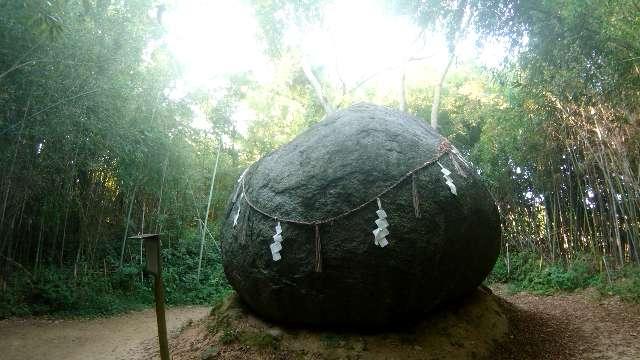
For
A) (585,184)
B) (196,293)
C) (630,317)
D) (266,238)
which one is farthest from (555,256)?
(196,293)

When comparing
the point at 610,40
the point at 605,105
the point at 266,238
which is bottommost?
the point at 266,238

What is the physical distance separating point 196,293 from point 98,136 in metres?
3.58

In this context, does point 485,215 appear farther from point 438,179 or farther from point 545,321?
point 545,321

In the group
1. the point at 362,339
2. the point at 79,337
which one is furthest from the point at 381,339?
the point at 79,337

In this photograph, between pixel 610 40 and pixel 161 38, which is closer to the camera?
pixel 610 40

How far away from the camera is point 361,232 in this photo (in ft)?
10.3

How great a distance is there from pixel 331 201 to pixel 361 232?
1.12ft

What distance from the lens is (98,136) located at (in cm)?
619

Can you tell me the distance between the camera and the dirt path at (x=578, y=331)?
351 cm

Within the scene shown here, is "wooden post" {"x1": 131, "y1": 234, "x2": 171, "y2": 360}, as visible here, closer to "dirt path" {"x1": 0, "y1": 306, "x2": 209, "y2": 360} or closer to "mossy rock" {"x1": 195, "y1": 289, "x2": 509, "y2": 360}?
"mossy rock" {"x1": 195, "y1": 289, "x2": 509, "y2": 360}

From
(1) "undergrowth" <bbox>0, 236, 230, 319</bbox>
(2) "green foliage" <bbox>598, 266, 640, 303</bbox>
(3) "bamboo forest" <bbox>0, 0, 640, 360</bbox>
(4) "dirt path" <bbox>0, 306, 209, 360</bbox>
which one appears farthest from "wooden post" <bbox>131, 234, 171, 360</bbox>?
(2) "green foliage" <bbox>598, 266, 640, 303</bbox>

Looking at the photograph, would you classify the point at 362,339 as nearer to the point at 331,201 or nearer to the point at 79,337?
the point at 331,201

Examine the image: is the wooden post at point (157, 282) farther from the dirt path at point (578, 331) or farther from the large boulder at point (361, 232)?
the dirt path at point (578, 331)

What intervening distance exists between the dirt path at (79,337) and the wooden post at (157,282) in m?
2.08
